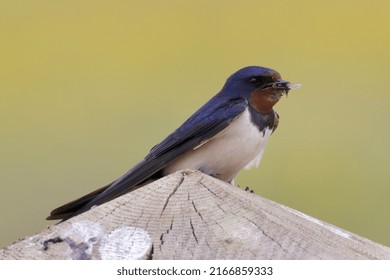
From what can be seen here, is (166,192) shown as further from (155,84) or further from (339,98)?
(339,98)

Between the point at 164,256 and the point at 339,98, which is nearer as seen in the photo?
the point at 164,256

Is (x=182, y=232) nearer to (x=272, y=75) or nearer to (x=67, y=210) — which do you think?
(x=67, y=210)

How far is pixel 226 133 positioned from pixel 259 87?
0.18 meters

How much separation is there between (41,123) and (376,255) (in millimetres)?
1982

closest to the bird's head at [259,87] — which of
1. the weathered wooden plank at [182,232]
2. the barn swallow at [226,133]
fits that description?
the barn swallow at [226,133]

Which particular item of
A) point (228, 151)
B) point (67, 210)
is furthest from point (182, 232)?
point (228, 151)

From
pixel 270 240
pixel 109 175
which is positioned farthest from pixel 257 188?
pixel 270 240

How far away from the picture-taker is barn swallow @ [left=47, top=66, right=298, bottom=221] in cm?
298

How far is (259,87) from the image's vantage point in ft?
10.6

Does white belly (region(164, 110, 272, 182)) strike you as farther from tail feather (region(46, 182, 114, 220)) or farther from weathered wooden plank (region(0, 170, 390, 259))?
weathered wooden plank (region(0, 170, 390, 259))

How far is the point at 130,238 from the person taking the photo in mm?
1912

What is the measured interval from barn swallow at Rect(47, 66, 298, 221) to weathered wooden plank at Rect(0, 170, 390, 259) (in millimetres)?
825

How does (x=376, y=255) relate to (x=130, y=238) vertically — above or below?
below

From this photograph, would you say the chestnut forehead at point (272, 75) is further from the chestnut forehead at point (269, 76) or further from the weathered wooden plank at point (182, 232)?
the weathered wooden plank at point (182, 232)
